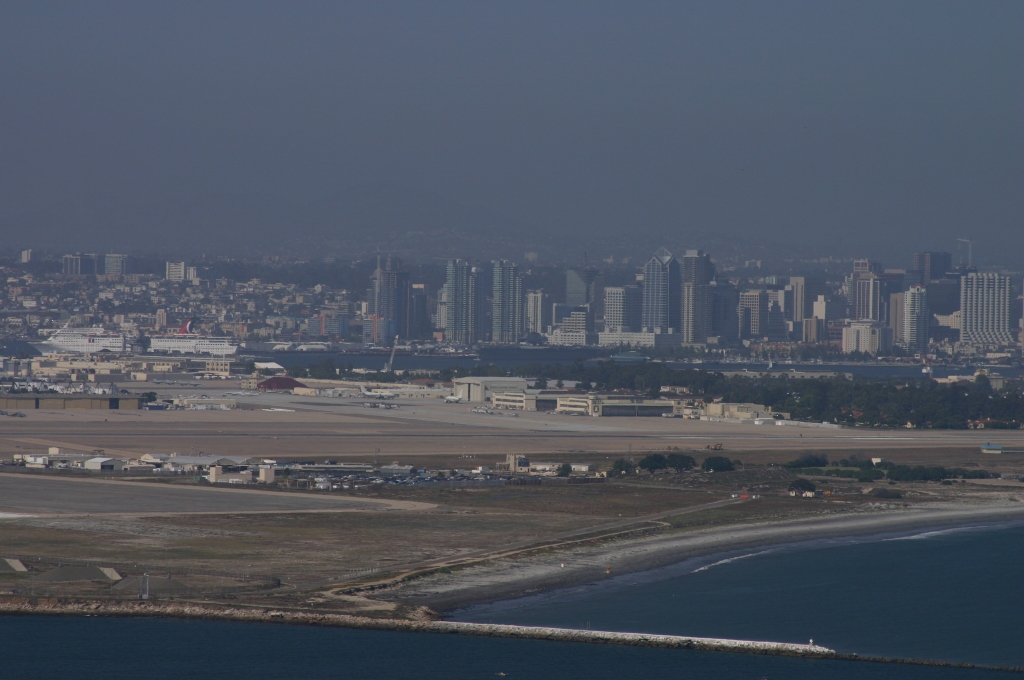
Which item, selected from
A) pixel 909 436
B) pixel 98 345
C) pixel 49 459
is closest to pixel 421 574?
pixel 49 459

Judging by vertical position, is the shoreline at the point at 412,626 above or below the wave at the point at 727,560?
below

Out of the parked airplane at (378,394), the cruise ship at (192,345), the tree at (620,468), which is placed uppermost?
the cruise ship at (192,345)

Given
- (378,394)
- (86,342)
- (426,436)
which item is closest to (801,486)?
(426,436)

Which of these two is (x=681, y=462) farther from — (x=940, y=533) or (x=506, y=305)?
(x=506, y=305)

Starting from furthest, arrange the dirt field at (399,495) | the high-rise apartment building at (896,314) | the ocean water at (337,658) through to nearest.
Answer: the high-rise apartment building at (896,314)
the dirt field at (399,495)
the ocean water at (337,658)

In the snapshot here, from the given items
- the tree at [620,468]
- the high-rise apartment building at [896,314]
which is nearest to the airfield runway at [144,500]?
the tree at [620,468]

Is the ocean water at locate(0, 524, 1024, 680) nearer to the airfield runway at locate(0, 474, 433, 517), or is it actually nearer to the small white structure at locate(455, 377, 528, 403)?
the airfield runway at locate(0, 474, 433, 517)

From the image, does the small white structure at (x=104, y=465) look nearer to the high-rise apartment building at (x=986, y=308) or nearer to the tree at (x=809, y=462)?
the tree at (x=809, y=462)

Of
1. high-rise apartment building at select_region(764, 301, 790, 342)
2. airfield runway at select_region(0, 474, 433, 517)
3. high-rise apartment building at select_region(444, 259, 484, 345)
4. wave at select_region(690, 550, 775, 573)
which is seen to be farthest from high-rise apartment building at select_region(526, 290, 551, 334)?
wave at select_region(690, 550, 775, 573)
